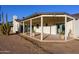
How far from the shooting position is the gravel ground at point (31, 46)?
966 centimetres

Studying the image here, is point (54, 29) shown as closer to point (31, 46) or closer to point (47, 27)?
point (47, 27)

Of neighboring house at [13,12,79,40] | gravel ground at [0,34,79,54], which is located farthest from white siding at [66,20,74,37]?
gravel ground at [0,34,79,54]

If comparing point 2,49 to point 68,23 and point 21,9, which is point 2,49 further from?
point 68,23

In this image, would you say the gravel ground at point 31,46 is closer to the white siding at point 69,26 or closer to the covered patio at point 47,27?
the covered patio at point 47,27

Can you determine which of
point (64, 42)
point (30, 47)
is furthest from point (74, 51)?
point (30, 47)

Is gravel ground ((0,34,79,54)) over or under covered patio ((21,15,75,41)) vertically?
under

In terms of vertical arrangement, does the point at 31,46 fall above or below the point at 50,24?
below

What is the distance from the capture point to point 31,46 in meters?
9.70

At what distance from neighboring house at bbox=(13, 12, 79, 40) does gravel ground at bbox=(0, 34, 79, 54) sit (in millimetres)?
186

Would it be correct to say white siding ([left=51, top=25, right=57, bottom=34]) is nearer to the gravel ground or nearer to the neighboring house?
the neighboring house

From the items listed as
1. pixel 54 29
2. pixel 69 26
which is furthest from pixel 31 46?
pixel 69 26

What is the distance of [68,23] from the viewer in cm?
962

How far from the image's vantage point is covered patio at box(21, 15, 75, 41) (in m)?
9.62

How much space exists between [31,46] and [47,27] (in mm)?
653
